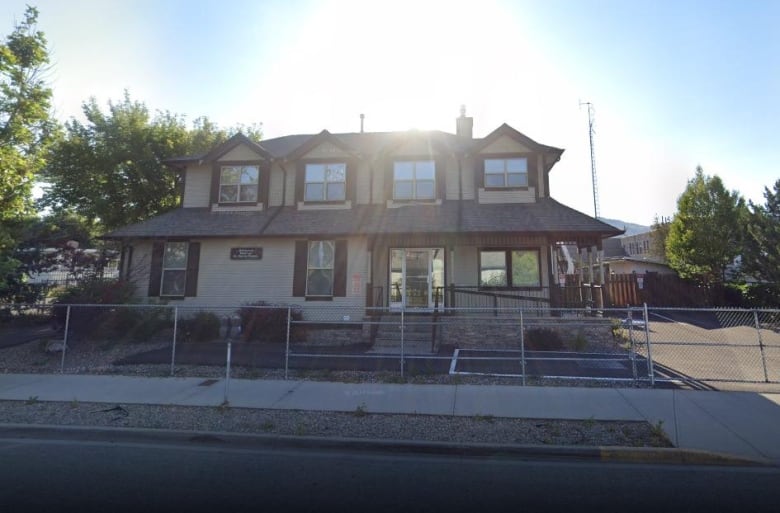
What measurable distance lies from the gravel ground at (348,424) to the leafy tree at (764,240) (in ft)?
54.2

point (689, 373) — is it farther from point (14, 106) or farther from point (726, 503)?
point (14, 106)

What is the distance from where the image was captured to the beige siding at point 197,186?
16281 mm

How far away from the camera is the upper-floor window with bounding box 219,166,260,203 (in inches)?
624

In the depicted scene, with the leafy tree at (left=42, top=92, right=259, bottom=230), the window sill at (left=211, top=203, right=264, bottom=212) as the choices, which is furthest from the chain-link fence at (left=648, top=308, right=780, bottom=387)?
the leafy tree at (left=42, top=92, right=259, bottom=230)

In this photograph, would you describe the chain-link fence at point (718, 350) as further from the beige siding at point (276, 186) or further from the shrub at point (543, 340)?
the beige siding at point (276, 186)

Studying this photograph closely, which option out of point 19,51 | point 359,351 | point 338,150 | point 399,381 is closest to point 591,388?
point 399,381

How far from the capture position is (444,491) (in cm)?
400

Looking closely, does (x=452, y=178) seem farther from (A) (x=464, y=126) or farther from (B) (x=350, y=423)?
(B) (x=350, y=423)

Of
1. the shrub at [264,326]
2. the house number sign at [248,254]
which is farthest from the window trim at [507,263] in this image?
the house number sign at [248,254]

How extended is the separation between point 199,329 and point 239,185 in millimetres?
5984

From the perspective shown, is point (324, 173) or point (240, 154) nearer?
point (324, 173)

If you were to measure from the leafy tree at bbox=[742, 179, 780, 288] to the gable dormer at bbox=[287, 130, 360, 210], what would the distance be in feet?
54.8

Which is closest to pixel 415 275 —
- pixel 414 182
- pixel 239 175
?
pixel 414 182

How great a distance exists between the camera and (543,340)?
1122 cm
